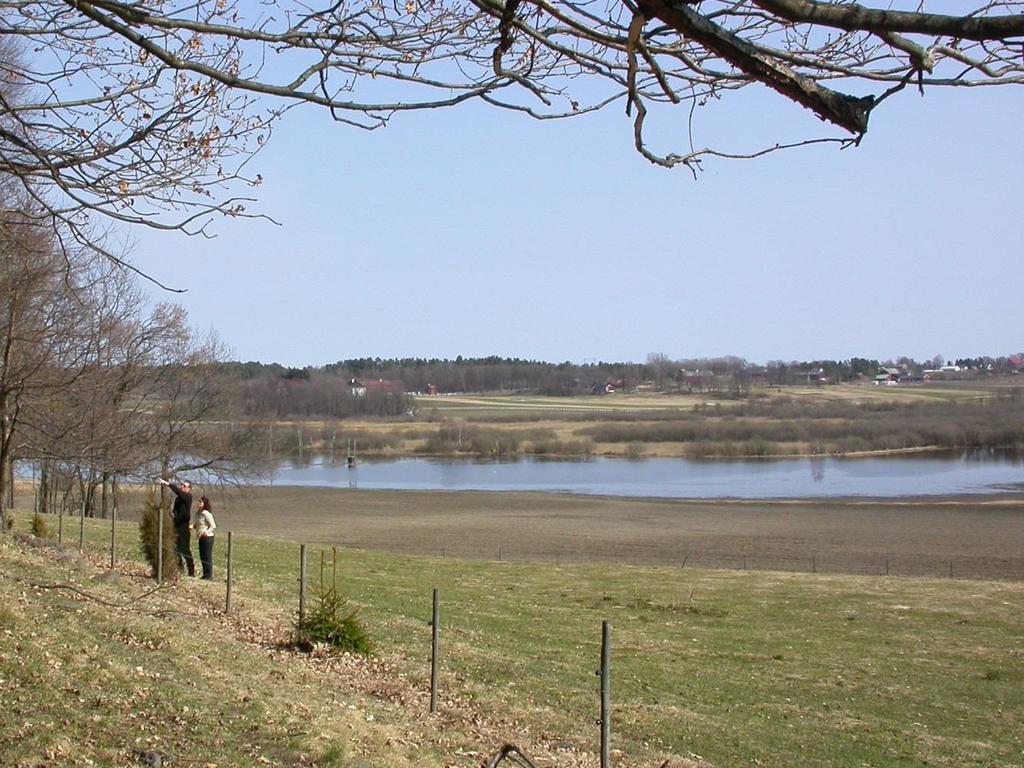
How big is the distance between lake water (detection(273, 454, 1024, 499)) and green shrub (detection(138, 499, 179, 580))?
44.7 meters

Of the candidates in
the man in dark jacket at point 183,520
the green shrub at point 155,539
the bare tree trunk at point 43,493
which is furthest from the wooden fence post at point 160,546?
the bare tree trunk at point 43,493

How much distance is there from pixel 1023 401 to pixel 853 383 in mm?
66917

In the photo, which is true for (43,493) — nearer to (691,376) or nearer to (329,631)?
(329,631)

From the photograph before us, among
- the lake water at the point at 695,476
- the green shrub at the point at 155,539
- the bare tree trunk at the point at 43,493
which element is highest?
the green shrub at the point at 155,539

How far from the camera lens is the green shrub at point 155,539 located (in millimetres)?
15117

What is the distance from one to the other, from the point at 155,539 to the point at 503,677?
5.98 meters

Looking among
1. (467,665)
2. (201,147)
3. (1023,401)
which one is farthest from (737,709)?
(1023,401)

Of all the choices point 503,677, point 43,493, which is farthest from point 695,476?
point 503,677

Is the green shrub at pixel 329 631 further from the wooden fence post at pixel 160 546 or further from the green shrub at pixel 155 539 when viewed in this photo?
the green shrub at pixel 155 539

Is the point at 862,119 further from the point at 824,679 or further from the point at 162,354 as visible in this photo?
the point at 162,354

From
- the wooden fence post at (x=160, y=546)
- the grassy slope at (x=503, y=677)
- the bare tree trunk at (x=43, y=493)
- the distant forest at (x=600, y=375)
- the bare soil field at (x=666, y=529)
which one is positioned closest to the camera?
the grassy slope at (x=503, y=677)

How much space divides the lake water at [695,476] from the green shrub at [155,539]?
44686 mm

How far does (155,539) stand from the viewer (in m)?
15.7

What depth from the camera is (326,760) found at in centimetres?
719
